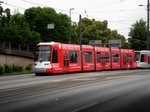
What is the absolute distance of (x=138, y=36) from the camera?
88.5 meters

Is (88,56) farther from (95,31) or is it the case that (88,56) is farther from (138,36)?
(95,31)

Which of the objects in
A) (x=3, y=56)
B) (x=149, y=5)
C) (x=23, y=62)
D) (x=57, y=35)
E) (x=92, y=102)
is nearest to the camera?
(x=92, y=102)

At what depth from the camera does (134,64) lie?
58219mm

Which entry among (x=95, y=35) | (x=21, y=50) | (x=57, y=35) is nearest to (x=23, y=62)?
(x=21, y=50)

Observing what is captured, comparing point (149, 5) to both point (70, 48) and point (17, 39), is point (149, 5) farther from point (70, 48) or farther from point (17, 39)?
point (70, 48)

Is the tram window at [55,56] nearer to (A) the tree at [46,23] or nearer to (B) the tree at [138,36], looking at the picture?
(A) the tree at [46,23]

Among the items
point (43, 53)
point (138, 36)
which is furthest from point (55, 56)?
point (138, 36)

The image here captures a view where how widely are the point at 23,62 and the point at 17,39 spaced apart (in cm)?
821

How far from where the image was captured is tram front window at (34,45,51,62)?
36.1 metres

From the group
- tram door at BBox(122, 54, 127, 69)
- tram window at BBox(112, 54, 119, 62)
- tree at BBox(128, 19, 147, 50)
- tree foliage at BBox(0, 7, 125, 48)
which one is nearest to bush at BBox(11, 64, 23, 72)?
tree foliage at BBox(0, 7, 125, 48)

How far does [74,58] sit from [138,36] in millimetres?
50045

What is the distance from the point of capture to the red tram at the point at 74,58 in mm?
36094

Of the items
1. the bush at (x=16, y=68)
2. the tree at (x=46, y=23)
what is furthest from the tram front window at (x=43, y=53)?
the tree at (x=46, y=23)

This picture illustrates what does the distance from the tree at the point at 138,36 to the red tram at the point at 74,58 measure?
34.4 m
